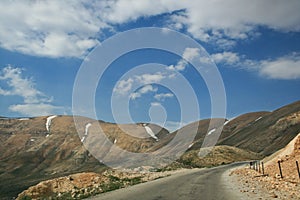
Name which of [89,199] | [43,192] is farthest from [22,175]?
[89,199]

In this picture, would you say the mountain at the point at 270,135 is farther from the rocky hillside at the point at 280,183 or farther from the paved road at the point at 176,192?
the paved road at the point at 176,192

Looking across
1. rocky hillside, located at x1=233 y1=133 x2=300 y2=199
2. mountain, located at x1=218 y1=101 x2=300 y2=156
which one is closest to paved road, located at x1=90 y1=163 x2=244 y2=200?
rocky hillside, located at x1=233 y1=133 x2=300 y2=199

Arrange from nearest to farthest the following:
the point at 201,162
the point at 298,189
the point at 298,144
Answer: the point at 298,189, the point at 298,144, the point at 201,162

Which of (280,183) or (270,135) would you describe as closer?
(280,183)

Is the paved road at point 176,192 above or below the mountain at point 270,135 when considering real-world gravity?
below

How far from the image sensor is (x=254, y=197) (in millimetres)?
16891

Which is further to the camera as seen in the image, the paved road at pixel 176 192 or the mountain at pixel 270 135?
the mountain at pixel 270 135

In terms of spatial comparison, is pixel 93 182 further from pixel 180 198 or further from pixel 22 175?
pixel 22 175

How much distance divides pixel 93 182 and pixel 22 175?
18307 centimetres

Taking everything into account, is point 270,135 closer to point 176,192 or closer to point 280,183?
point 280,183

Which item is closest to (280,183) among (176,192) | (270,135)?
(176,192)

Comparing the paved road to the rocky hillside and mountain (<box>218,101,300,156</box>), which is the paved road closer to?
the rocky hillside

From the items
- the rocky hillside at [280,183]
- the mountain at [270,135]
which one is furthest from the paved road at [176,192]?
the mountain at [270,135]

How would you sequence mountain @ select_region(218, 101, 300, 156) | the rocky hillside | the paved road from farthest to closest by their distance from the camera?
1. mountain @ select_region(218, 101, 300, 156)
2. the paved road
3. the rocky hillside
